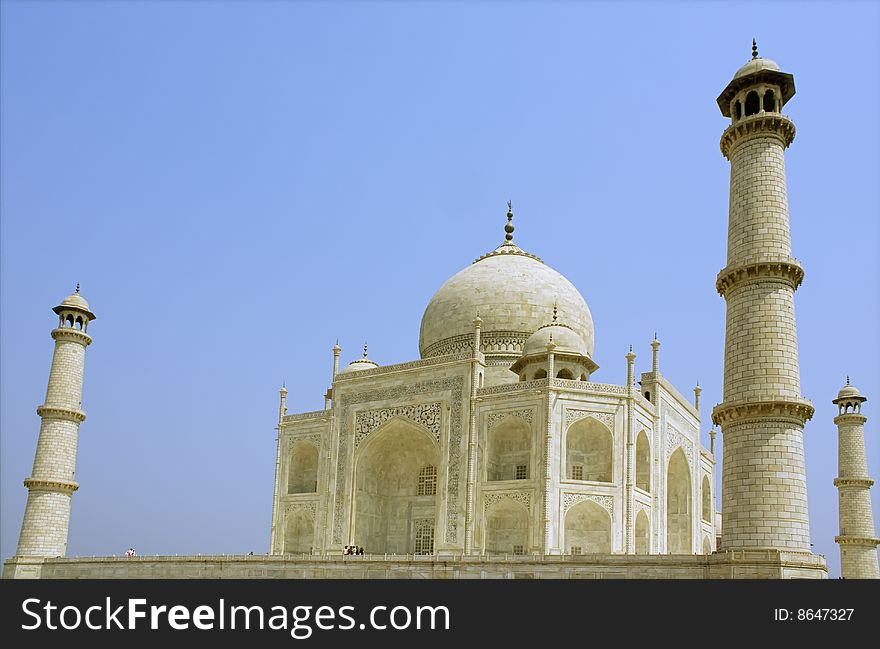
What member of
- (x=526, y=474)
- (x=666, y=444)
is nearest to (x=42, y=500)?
(x=526, y=474)

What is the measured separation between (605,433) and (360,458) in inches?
301

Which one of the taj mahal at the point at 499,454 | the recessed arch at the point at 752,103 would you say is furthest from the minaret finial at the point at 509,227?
the recessed arch at the point at 752,103

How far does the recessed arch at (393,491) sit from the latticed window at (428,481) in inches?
1.2

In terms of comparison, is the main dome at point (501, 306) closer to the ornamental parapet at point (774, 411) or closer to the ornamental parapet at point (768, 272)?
the ornamental parapet at point (768, 272)

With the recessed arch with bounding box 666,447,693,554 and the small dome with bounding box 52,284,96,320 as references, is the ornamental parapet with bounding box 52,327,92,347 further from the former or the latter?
the recessed arch with bounding box 666,447,693,554

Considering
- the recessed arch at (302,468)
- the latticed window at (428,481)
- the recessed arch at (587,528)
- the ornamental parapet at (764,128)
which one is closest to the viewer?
the ornamental parapet at (764,128)

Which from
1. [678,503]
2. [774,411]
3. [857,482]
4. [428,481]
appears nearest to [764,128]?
[774,411]

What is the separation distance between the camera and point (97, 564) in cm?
2472

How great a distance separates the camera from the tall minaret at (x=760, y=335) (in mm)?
13633

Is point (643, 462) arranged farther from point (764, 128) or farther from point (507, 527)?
point (764, 128)

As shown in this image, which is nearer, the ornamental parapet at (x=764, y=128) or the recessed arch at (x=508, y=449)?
the ornamental parapet at (x=764, y=128)

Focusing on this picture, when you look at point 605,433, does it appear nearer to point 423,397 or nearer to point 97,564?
point 423,397

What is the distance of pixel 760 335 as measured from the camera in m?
14.4

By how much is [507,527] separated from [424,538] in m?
3.73
